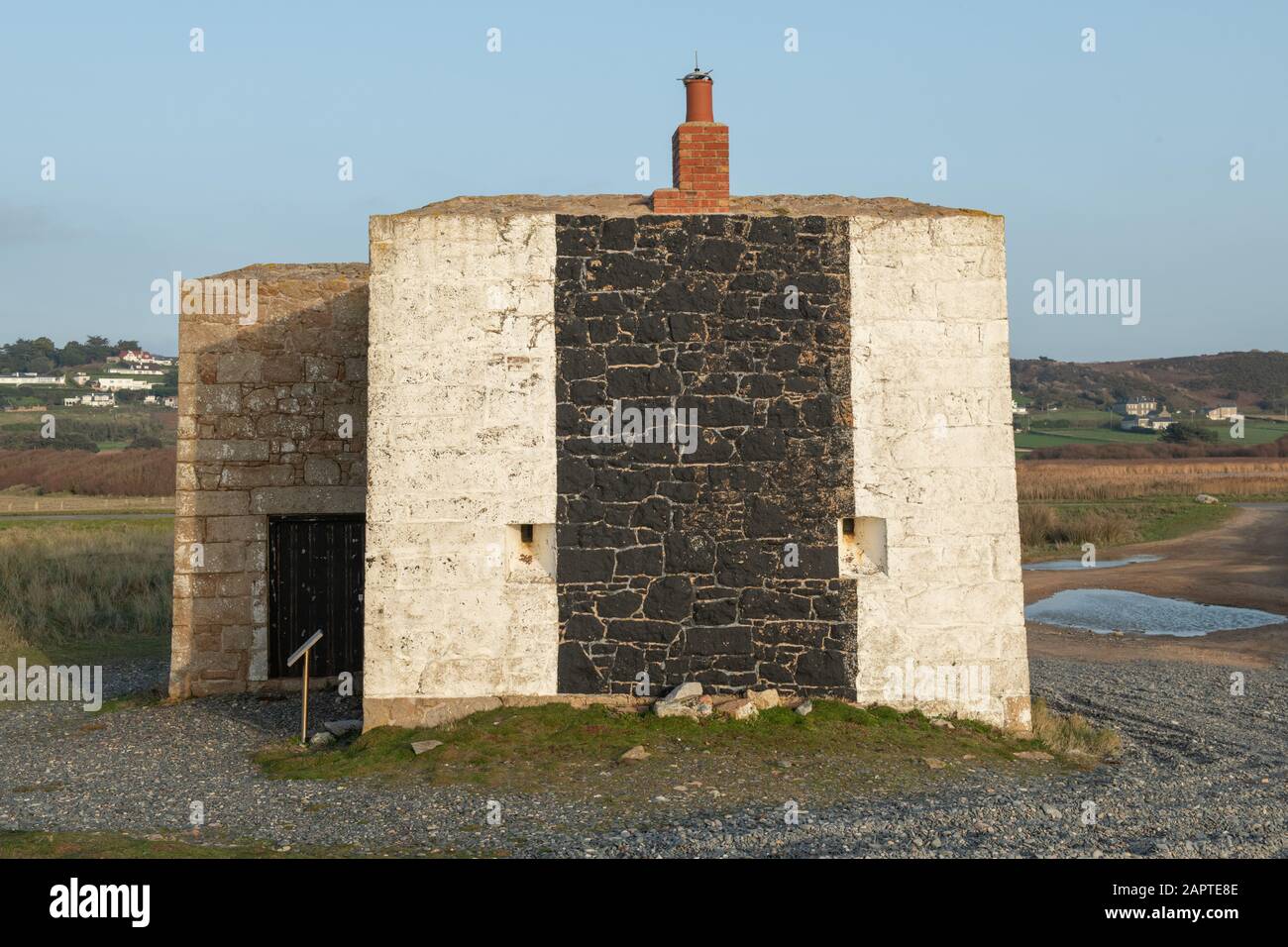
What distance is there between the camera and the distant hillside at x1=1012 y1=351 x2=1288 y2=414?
4016 inches

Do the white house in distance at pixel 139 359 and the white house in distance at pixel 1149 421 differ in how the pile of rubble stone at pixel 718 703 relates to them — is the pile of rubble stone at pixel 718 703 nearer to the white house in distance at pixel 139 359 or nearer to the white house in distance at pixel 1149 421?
the white house in distance at pixel 1149 421

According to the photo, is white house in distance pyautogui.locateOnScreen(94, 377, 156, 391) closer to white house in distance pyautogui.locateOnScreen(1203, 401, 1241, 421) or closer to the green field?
the green field

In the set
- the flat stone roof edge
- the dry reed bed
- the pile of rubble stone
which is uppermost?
the flat stone roof edge

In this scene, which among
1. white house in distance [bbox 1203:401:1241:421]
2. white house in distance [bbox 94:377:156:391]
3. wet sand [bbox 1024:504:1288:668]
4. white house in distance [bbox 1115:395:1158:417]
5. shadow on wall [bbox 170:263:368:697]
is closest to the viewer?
shadow on wall [bbox 170:263:368:697]

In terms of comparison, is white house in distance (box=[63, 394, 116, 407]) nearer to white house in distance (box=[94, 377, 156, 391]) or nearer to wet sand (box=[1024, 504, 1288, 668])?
Result: white house in distance (box=[94, 377, 156, 391])

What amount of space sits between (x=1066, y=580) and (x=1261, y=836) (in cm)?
2071

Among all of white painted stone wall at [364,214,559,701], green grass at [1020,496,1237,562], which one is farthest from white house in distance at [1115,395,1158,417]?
white painted stone wall at [364,214,559,701]

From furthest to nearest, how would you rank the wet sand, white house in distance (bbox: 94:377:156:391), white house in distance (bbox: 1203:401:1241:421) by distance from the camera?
white house in distance (bbox: 94:377:156:391) < white house in distance (bbox: 1203:401:1241:421) < the wet sand

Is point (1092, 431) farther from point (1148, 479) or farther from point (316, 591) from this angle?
point (316, 591)

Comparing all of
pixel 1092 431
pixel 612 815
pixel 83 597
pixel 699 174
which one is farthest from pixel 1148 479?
pixel 612 815

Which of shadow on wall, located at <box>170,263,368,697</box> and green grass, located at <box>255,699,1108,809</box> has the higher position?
shadow on wall, located at <box>170,263,368,697</box>

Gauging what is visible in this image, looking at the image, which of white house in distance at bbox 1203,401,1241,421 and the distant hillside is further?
the distant hillside

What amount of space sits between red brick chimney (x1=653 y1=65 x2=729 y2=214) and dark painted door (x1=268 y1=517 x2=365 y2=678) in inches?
210

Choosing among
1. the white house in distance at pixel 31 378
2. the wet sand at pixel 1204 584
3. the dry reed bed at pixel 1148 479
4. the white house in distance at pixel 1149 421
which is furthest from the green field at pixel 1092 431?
the white house in distance at pixel 31 378
